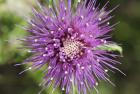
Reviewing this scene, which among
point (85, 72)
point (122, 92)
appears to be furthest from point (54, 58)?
point (122, 92)

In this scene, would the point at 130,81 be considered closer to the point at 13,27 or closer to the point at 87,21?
the point at 13,27

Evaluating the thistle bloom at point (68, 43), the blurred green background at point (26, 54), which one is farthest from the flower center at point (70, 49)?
the blurred green background at point (26, 54)

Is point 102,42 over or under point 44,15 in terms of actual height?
under

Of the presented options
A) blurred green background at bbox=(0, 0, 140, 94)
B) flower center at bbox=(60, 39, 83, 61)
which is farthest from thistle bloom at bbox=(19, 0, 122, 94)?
blurred green background at bbox=(0, 0, 140, 94)

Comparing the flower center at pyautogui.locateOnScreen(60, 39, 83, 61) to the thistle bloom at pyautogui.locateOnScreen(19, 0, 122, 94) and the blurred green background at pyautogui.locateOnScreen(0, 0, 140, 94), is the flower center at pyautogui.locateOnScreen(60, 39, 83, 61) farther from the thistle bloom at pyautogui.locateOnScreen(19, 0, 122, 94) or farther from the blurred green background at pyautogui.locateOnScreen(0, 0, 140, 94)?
the blurred green background at pyautogui.locateOnScreen(0, 0, 140, 94)

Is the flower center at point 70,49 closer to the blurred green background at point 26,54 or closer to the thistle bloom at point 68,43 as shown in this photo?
the thistle bloom at point 68,43

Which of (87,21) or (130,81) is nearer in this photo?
(87,21)
